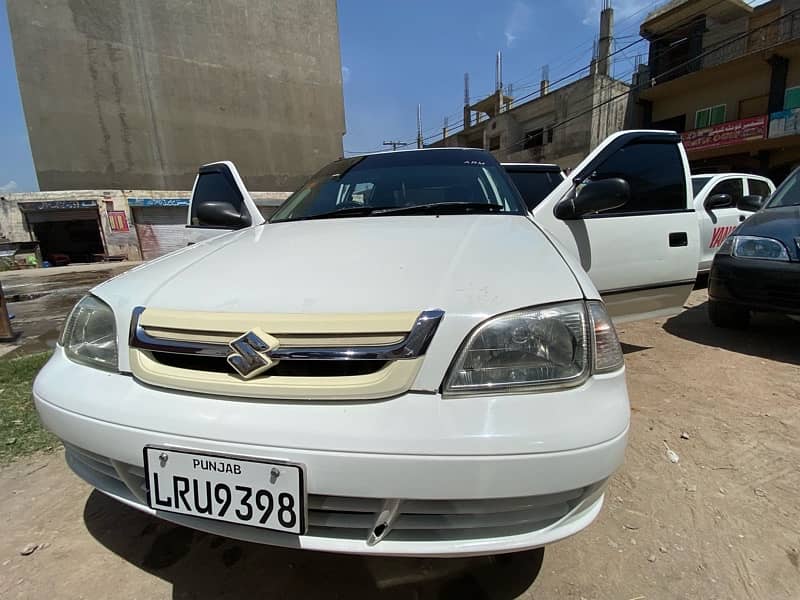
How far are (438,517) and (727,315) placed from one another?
366cm

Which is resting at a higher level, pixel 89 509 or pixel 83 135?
pixel 83 135

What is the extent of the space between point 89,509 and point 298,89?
2544 cm

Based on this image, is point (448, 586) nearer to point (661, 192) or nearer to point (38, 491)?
point (38, 491)

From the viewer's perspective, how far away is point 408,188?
2.17m

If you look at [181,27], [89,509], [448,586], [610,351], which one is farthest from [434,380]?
[181,27]

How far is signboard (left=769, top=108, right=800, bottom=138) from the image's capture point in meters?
12.6

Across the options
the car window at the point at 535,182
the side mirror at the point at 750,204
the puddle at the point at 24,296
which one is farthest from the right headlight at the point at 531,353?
the puddle at the point at 24,296

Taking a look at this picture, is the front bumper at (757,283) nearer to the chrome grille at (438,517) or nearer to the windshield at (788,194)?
the windshield at (788,194)

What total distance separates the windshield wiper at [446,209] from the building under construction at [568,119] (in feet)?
46.3

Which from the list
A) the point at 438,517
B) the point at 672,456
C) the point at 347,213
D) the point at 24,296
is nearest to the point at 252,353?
the point at 438,517

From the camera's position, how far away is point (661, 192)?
258 centimetres

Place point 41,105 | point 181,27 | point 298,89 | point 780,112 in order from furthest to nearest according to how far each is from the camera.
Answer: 1. point 298,89
2. point 181,27
3. point 41,105
4. point 780,112

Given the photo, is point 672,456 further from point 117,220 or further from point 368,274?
point 117,220

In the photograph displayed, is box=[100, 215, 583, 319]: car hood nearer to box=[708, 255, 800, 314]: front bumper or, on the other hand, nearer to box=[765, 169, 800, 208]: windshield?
box=[708, 255, 800, 314]: front bumper
